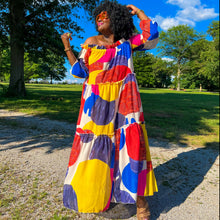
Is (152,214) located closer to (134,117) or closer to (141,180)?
(141,180)

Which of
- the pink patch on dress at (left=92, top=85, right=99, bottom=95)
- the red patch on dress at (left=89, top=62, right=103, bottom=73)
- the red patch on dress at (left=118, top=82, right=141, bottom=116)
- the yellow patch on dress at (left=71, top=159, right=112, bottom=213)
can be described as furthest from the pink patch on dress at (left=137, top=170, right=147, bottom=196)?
the red patch on dress at (left=89, top=62, right=103, bottom=73)

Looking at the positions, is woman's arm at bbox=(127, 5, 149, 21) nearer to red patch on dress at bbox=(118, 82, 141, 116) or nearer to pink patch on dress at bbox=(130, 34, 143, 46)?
pink patch on dress at bbox=(130, 34, 143, 46)

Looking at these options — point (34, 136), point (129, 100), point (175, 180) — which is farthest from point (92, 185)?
point (34, 136)

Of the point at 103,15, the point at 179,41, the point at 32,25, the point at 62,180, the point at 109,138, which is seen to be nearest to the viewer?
the point at 109,138

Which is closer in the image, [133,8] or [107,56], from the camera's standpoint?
[107,56]

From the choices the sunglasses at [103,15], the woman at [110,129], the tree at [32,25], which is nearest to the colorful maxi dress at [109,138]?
A: the woman at [110,129]

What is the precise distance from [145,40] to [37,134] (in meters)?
3.54

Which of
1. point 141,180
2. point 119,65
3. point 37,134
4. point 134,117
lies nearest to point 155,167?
point 141,180

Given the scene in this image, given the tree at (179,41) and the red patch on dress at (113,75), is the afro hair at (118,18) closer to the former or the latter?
the red patch on dress at (113,75)

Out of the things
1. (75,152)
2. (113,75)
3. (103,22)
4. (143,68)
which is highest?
(143,68)

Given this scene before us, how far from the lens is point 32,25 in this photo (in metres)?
11.5

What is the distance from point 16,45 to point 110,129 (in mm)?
12500

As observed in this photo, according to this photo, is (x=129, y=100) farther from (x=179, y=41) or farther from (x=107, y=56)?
(x=179, y=41)

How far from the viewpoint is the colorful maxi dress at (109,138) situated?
174 centimetres
